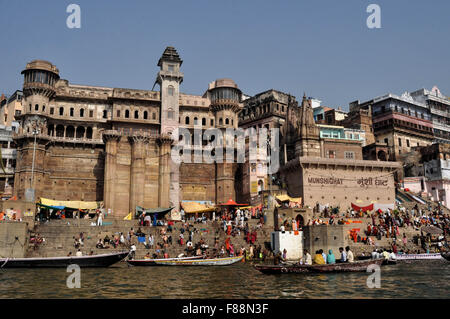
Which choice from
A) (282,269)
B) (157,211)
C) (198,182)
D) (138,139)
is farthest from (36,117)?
(282,269)

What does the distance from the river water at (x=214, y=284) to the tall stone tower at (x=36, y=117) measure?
25.1 m

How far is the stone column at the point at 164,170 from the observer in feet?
163

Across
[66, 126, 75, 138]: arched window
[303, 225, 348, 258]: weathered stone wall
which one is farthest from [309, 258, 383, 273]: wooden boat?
[66, 126, 75, 138]: arched window

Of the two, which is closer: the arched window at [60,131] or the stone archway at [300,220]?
the stone archway at [300,220]

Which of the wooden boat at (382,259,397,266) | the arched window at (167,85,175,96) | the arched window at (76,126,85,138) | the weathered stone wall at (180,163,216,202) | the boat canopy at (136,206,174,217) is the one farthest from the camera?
the arched window at (167,85,175,96)

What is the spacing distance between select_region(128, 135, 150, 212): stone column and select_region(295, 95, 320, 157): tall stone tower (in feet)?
61.5

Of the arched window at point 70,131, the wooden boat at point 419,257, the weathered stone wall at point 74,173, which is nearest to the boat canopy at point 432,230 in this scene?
the wooden boat at point 419,257

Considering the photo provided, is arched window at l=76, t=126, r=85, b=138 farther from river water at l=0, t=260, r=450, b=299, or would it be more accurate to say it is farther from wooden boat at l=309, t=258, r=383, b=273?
wooden boat at l=309, t=258, r=383, b=273

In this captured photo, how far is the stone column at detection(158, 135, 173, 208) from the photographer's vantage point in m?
49.7

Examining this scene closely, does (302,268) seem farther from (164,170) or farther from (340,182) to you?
(164,170)

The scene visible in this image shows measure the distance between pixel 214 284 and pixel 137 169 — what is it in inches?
1232

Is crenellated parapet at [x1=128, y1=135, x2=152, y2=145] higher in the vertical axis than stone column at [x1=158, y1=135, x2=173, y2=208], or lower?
higher

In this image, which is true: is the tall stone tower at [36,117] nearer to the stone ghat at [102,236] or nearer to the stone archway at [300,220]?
the stone ghat at [102,236]

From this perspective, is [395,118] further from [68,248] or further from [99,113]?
[68,248]
